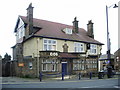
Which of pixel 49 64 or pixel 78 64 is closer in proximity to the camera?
pixel 49 64

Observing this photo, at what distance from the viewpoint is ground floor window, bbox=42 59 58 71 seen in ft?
78.7

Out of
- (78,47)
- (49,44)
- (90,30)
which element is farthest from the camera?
(90,30)

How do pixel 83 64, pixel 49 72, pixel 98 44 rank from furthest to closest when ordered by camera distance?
pixel 98 44, pixel 83 64, pixel 49 72

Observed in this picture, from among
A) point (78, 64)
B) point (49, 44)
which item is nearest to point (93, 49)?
point (78, 64)

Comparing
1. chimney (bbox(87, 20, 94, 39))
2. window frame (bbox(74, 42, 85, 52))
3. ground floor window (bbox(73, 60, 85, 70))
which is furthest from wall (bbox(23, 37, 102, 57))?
chimney (bbox(87, 20, 94, 39))

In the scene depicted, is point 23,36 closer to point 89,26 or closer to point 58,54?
point 58,54

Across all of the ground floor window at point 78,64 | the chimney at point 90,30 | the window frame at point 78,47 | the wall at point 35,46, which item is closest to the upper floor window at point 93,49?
the window frame at point 78,47

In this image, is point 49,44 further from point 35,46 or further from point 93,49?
point 93,49

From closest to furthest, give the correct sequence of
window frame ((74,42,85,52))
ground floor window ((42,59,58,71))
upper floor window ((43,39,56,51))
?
ground floor window ((42,59,58,71)) → upper floor window ((43,39,56,51)) → window frame ((74,42,85,52))

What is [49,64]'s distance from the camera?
24.4 metres

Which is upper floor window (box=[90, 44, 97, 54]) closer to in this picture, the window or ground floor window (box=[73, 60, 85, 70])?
the window

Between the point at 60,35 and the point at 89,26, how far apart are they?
396 inches

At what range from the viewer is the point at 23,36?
27.3 meters

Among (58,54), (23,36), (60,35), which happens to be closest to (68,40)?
(60,35)
